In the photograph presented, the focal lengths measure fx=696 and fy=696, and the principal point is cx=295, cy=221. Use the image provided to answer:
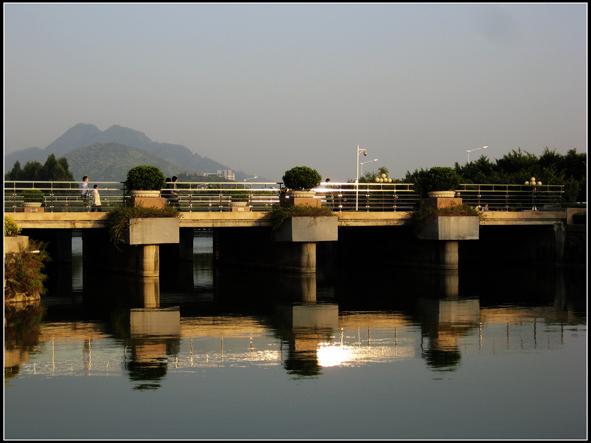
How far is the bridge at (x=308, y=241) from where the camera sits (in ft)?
94.6

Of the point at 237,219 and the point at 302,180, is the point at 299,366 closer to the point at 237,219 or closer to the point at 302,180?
the point at 237,219

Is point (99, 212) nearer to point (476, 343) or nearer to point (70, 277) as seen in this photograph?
point (70, 277)

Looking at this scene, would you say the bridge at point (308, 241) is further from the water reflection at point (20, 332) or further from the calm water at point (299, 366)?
the water reflection at point (20, 332)

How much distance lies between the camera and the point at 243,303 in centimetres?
2225

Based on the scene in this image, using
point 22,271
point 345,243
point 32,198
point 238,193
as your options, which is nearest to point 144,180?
point 238,193

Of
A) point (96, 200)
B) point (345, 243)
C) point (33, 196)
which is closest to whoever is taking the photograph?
point (96, 200)

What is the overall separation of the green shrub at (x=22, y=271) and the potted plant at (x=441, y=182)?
58.9 ft

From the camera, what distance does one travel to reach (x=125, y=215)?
2702 centimetres

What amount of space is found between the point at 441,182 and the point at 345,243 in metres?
9.87

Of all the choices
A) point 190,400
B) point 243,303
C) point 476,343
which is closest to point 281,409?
point 190,400

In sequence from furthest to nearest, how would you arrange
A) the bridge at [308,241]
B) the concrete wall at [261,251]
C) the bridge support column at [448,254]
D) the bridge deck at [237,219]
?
the bridge support column at [448,254] → the concrete wall at [261,251] → the bridge at [308,241] → the bridge deck at [237,219]

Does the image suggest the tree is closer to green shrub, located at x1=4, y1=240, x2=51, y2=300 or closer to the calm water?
the calm water

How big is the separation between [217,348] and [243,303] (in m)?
7.34

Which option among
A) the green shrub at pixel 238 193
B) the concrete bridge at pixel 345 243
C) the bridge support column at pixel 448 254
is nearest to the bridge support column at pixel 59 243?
the concrete bridge at pixel 345 243
